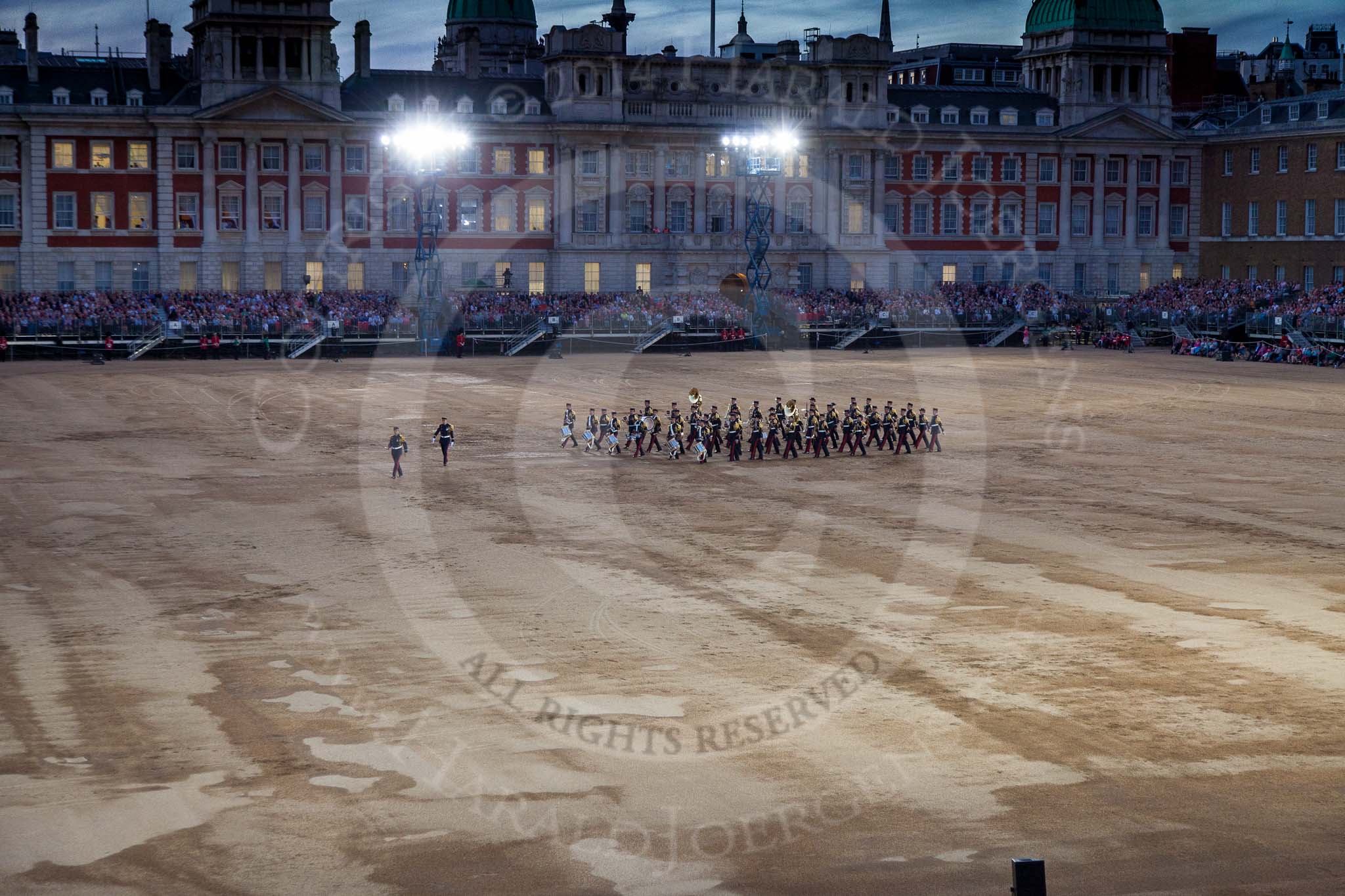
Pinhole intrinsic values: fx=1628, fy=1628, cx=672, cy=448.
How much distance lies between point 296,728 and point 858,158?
3407 inches

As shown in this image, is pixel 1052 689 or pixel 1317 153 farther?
pixel 1317 153

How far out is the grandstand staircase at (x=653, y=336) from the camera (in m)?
82.5

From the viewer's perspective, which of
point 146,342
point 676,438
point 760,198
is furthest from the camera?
point 760,198

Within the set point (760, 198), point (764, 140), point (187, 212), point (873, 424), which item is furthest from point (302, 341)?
point (873, 424)

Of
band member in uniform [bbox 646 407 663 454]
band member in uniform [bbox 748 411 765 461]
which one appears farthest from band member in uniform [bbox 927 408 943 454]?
band member in uniform [bbox 646 407 663 454]

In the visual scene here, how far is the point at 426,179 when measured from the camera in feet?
310

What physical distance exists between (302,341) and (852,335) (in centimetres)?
2874

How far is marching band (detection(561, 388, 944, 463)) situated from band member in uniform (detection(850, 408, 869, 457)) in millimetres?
18

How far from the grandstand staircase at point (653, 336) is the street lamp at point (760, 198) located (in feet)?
16.1

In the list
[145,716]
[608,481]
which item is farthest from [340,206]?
[145,716]

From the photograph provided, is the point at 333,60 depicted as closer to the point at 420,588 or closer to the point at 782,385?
the point at 782,385

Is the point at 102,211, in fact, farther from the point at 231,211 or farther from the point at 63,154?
the point at 231,211

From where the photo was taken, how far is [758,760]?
18797 millimetres

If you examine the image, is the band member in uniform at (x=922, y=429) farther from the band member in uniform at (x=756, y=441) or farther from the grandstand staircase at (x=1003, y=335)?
the grandstand staircase at (x=1003, y=335)
